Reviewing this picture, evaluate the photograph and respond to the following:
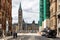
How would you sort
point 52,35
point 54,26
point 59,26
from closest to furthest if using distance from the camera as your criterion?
point 52,35 < point 59,26 < point 54,26

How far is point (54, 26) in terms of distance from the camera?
7862cm

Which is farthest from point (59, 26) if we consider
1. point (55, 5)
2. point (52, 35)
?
point (52, 35)

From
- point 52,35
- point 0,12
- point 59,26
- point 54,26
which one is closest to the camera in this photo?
point 52,35

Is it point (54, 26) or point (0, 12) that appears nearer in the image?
point (0, 12)

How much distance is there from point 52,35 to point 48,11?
1896 inches

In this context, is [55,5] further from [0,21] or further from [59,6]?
[0,21]

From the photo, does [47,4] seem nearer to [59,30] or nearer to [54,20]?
[54,20]

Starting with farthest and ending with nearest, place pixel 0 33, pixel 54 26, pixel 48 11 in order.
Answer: pixel 48 11, pixel 54 26, pixel 0 33

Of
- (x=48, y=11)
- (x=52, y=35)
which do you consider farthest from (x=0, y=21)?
(x=48, y=11)

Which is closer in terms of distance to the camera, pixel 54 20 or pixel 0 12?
pixel 0 12

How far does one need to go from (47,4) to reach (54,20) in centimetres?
2456

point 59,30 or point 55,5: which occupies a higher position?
point 55,5

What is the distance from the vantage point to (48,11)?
10062 cm

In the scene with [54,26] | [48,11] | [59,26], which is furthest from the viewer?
[48,11]
